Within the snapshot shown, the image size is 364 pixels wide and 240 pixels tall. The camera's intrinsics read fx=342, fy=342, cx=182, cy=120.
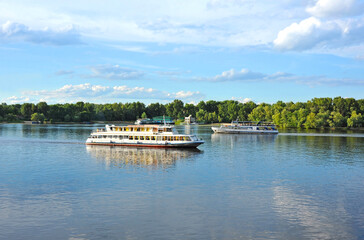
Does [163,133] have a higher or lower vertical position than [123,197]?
higher

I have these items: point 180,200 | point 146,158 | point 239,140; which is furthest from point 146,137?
point 180,200

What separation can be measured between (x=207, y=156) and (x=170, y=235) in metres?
57.9

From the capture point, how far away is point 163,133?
106812 mm

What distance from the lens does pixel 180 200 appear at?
43.9 meters

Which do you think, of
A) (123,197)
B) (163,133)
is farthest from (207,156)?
(123,197)

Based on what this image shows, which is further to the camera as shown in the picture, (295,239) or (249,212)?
(249,212)

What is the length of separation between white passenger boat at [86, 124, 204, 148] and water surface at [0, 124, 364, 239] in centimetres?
2746

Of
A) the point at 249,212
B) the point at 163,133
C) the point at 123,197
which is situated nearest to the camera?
the point at 249,212

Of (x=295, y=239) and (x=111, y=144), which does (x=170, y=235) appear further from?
(x=111, y=144)

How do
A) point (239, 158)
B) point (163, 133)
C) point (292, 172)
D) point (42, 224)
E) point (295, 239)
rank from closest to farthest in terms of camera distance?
point (295, 239) → point (42, 224) → point (292, 172) → point (239, 158) → point (163, 133)

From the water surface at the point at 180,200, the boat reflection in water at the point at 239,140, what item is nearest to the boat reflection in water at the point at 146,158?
the water surface at the point at 180,200

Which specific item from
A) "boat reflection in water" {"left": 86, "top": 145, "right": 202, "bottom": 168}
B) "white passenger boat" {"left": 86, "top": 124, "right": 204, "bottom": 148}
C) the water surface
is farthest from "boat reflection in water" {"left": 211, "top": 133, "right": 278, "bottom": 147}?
the water surface

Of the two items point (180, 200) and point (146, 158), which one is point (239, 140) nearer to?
point (146, 158)

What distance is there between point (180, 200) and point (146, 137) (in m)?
66.6
